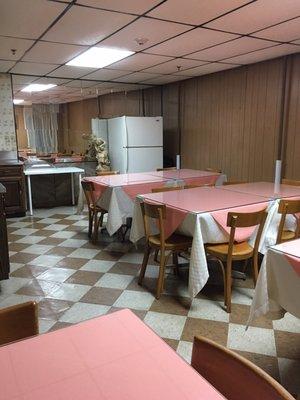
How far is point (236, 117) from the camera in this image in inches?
217

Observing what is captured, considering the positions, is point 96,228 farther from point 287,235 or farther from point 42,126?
point 42,126

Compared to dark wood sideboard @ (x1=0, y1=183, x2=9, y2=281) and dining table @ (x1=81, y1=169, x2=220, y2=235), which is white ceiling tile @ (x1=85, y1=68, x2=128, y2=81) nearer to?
dining table @ (x1=81, y1=169, x2=220, y2=235)

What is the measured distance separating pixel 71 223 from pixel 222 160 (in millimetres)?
2870

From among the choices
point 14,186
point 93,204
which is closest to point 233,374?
point 93,204

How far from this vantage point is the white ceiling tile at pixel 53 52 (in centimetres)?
385

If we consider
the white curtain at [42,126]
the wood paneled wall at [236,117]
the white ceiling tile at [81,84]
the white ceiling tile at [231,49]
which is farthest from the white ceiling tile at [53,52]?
the white curtain at [42,126]

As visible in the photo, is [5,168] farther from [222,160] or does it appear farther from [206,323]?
[206,323]

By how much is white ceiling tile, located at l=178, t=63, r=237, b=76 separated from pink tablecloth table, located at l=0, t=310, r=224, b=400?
4.85 m

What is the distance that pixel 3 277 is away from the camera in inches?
116

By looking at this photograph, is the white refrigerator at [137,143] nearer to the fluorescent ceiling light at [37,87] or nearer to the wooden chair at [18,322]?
the fluorescent ceiling light at [37,87]

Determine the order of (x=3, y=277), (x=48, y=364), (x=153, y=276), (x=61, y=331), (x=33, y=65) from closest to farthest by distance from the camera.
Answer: (x=48, y=364) < (x=61, y=331) < (x=3, y=277) < (x=153, y=276) < (x=33, y=65)

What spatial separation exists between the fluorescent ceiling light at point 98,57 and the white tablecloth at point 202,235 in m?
2.55

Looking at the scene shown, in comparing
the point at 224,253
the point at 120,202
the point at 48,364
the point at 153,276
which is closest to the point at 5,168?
the point at 120,202

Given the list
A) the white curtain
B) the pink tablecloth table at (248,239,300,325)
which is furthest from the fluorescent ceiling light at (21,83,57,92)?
the pink tablecloth table at (248,239,300,325)
